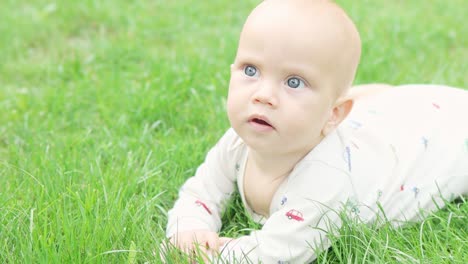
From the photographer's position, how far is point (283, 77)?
2.11 meters

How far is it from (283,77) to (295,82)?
0.04 metres

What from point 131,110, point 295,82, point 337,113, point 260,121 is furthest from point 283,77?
point 131,110

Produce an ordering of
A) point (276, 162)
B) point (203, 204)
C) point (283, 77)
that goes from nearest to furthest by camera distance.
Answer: point (283, 77) → point (276, 162) → point (203, 204)

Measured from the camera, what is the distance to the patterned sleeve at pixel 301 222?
2.20 meters

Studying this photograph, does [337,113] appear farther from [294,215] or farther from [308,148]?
[294,215]

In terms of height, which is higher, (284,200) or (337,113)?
(337,113)

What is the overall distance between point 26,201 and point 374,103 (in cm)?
127

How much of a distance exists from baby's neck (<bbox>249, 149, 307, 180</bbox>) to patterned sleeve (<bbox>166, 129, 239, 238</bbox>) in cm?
18

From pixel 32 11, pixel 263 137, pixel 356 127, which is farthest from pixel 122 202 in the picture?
pixel 32 11

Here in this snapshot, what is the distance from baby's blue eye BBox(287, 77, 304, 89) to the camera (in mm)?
2117

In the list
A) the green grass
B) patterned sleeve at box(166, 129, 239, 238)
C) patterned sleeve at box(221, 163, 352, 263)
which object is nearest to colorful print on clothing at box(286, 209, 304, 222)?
patterned sleeve at box(221, 163, 352, 263)

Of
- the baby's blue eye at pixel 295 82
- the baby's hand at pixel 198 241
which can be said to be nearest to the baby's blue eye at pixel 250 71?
the baby's blue eye at pixel 295 82

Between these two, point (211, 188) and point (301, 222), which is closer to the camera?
point (301, 222)

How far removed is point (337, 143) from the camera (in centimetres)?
233
